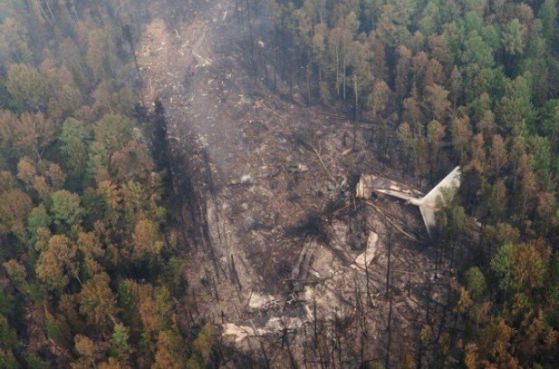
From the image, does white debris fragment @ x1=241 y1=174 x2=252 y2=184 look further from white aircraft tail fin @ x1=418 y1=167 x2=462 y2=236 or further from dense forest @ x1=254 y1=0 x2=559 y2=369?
white aircraft tail fin @ x1=418 y1=167 x2=462 y2=236

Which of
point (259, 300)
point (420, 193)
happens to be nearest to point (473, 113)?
point (420, 193)

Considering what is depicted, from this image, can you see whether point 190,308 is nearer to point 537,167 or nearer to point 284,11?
point 537,167

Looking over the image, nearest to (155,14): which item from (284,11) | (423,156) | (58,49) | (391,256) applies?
(58,49)

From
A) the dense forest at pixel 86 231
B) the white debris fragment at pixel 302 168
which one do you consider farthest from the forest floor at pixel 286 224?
the dense forest at pixel 86 231

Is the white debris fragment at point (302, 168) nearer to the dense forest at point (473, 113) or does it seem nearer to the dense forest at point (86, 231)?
the dense forest at point (473, 113)

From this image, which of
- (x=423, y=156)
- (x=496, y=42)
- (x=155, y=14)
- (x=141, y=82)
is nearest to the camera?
(x=423, y=156)

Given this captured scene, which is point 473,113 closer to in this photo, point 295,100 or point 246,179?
point 295,100
